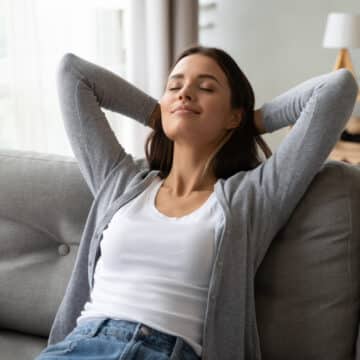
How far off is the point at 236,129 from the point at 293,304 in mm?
472

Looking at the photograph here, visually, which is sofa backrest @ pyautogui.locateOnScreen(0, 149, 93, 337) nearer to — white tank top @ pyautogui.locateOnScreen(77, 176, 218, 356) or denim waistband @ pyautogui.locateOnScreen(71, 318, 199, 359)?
white tank top @ pyautogui.locateOnScreen(77, 176, 218, 356)

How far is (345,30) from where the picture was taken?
10.4 ft

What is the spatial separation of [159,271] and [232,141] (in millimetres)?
414

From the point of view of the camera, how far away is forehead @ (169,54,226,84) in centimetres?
150

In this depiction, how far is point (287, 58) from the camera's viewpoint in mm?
3898

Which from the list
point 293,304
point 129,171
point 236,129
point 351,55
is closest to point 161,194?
point 129,171

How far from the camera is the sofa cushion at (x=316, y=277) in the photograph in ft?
4.33

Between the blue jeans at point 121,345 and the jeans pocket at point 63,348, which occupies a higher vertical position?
the blue jeans at point 121,345

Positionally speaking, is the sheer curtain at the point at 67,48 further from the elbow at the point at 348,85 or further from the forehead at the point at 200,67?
the elbow at the point at 348,85

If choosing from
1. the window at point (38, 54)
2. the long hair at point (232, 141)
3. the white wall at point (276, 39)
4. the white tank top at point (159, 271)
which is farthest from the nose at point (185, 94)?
the white wall at point (276, 39)

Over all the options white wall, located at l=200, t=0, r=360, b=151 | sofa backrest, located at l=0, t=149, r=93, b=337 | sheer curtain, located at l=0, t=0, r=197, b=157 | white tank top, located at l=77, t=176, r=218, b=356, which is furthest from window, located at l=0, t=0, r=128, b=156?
white tank top, located at l=77, t=176, r=218, b=356

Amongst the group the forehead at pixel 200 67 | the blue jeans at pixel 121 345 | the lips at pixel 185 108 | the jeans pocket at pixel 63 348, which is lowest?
the jeans pocket at pixel 63 348

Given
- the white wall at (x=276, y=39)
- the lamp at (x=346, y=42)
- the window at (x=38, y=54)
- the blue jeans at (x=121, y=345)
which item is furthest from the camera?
the white wall at (x=276, y=39)

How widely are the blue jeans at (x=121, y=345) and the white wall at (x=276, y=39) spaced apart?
263 centimetres
